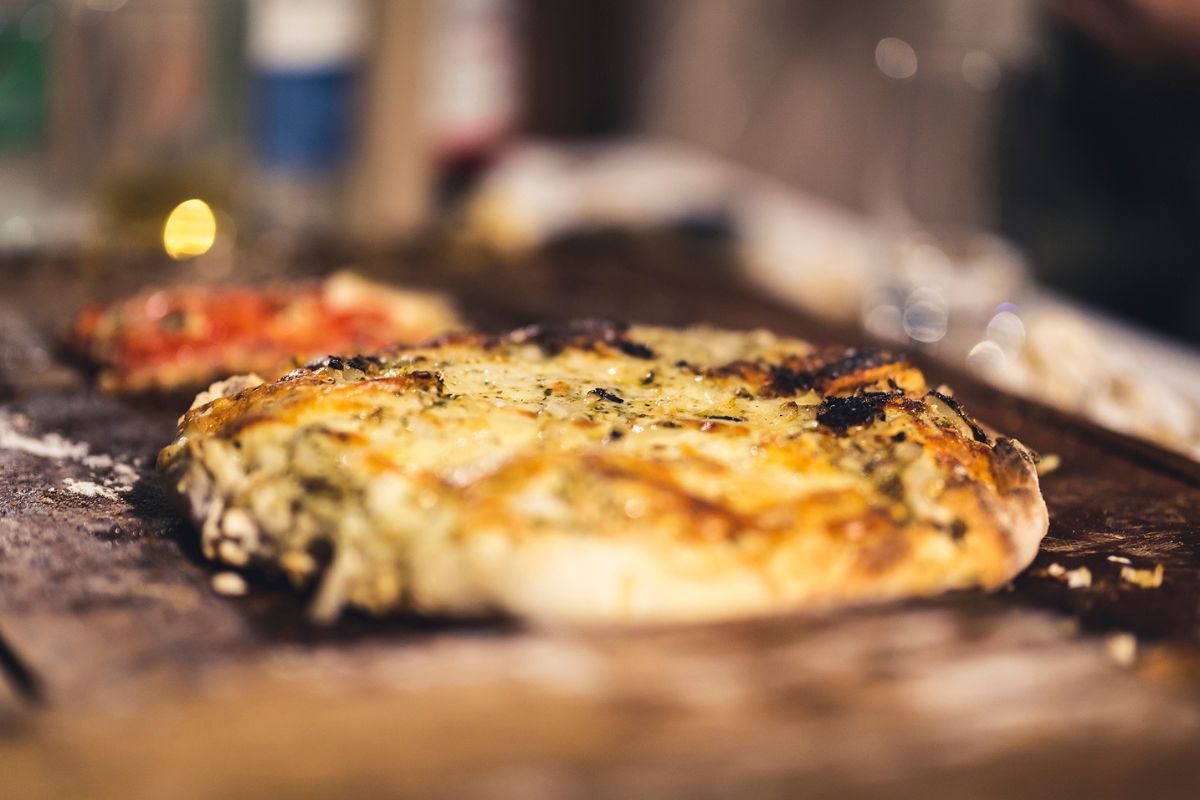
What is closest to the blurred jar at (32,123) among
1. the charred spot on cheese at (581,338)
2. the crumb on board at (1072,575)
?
the charred spot on cheese at (581,338)

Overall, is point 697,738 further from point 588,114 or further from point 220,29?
point 588,114

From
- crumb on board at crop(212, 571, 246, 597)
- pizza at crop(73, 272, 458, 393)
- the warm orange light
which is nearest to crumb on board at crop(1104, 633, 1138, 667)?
crumb on board at crop(212, 571, 246, 597)

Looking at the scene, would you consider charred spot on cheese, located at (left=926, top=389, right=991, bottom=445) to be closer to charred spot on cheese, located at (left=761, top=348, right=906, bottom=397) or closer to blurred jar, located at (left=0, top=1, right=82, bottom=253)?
charred spot on cheese, located at (left=761, top=348, right=906, bottom=397)

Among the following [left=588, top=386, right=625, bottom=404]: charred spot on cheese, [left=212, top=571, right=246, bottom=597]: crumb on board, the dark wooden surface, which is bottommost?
[left=212, top=571, right=246, bottom=597]: crumb on board

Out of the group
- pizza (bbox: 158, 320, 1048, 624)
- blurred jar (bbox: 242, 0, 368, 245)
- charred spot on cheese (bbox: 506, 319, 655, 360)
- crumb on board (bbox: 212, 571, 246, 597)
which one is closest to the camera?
pizza (bbox: 158, 320, 1048, 624)

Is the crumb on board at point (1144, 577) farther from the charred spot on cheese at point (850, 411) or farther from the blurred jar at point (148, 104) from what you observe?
the blurred jar at point (148, 104)

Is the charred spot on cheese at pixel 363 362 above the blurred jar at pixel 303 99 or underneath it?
underneath

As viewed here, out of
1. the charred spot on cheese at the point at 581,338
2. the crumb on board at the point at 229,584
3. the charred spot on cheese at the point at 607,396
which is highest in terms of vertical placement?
the charred spot on cheese at the point at 581,338
